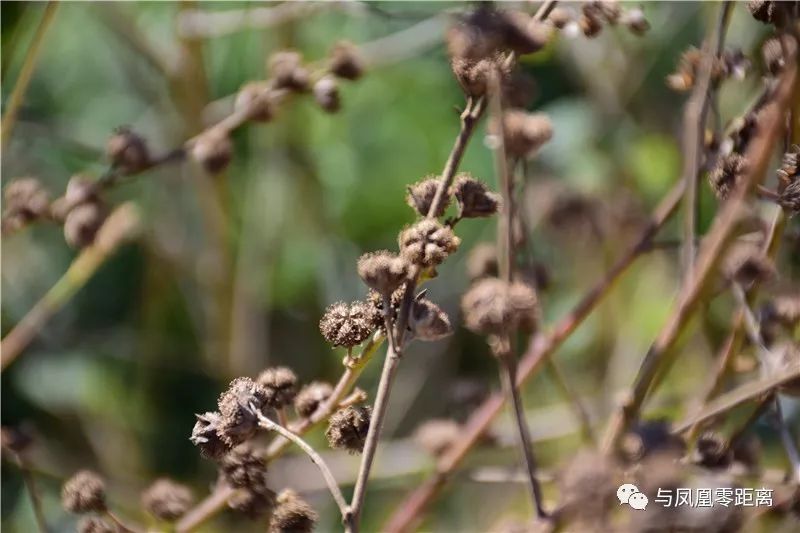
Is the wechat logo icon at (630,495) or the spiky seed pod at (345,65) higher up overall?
the spiky seed pod at (345,65)

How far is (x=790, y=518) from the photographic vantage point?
2.12 feet

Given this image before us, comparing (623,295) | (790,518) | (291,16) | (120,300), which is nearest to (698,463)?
(790,518)

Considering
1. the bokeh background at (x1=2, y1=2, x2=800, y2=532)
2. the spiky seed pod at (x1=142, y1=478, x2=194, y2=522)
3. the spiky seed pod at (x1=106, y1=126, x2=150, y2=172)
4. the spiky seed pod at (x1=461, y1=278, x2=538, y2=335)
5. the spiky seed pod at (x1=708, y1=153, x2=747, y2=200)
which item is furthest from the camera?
the bokeh background at (x1=2, y1=2, x2=800, y2=532)

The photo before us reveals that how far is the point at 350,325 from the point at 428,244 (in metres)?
0.07

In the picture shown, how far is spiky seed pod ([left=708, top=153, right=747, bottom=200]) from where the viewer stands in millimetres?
597

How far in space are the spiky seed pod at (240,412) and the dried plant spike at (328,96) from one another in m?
0.37

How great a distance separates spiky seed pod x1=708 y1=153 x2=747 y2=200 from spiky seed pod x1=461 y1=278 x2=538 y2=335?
0.56 feet

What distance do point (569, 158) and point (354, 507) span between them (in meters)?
1.04

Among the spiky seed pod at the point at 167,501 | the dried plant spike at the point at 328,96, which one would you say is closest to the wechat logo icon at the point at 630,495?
the spiky seed pod at the point at 167,501

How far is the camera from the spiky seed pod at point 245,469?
1.87 ft

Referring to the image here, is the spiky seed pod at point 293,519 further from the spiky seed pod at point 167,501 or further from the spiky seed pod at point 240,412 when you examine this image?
the spiky seed pod at point 167,501

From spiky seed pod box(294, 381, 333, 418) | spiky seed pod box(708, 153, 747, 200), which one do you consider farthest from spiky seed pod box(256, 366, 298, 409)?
spiky seed pod box(708, 153, 747, 200)

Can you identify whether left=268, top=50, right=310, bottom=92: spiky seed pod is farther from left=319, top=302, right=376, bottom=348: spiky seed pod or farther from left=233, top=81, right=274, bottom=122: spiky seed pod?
left=319, top=302, right=376, bottom=348: spiky seed pod

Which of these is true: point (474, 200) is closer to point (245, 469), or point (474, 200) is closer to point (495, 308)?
point (495, 308)
